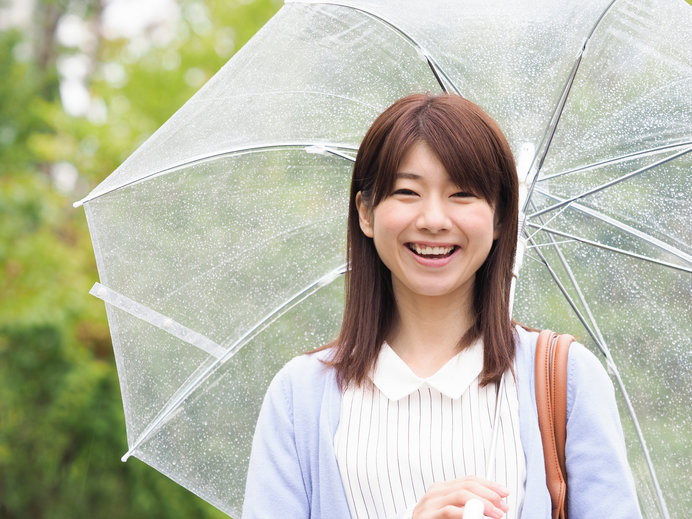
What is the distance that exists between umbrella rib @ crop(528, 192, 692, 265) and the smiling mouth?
550 mm

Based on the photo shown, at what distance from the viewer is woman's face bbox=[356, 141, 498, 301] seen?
212 cm

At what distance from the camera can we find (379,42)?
101 inches

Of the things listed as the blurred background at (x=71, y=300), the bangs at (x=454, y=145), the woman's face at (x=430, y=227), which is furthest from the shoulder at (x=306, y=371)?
the blurred background at (x=71, y=300)

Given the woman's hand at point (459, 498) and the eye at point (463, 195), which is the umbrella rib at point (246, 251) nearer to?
the eye at point (463, 195)

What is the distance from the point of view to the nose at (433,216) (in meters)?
2.10

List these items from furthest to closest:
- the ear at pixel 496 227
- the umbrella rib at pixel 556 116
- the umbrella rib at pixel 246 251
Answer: the umbrella rib at pixel 246 251, the umbrella rib at pixel 556 116, the ear at pixel 496 227

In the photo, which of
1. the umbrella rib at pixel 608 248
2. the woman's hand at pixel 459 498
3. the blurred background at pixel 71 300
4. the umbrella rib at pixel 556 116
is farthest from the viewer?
the blurred background at pixel 71 300

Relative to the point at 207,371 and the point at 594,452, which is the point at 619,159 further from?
the point at 207,371

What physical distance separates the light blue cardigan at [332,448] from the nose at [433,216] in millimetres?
351

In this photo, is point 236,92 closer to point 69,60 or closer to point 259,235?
point 259,235

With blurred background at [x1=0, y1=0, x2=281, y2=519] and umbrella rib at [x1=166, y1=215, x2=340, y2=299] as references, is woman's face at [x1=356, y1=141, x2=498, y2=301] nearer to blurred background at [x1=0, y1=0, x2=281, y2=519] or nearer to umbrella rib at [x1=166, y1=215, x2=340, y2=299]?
umbrella rib at [x1=166, y1=215, x2=340, y2=299]

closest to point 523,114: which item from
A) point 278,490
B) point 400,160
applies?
point 400,160

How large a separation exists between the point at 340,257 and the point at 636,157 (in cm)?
84

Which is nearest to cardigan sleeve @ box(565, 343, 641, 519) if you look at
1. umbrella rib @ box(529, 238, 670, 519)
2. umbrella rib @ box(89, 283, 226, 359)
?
umbrella rib @ box(529, 238, 670, 519)
